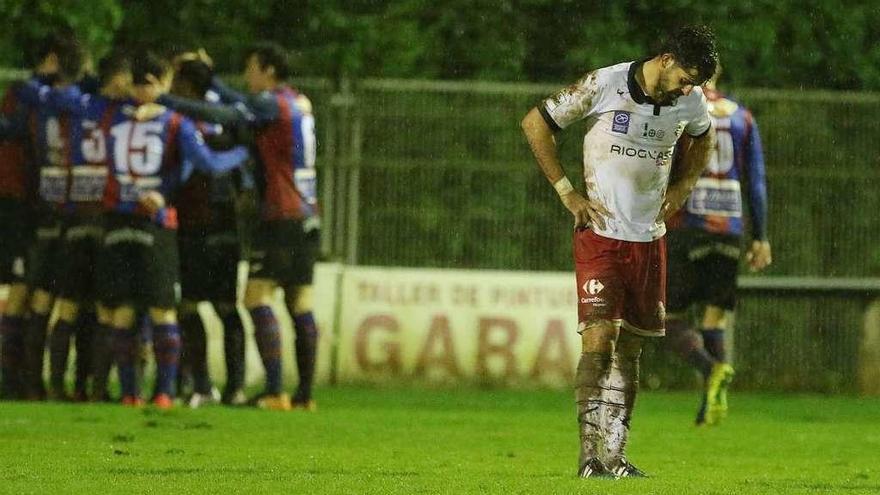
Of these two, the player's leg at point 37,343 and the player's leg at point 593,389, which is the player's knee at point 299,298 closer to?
the player's leg at point 37,343

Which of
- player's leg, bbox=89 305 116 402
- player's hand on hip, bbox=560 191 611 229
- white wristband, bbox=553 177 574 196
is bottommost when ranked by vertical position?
player's leg, bbox=89 305 116 402

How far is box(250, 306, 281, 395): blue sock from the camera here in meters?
15.0

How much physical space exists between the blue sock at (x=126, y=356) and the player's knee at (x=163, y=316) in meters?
0.17

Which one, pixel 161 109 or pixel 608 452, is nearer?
pixel 608 452

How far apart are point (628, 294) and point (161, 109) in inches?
212

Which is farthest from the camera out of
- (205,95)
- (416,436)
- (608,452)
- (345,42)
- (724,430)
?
(345,42)

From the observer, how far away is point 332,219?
1953 cm

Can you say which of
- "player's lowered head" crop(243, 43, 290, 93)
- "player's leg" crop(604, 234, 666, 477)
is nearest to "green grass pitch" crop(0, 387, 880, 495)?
"player's leg" crop(604, 234, 666, 477)

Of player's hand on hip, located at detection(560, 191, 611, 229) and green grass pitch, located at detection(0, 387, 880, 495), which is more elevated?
player's hand on hip, located at detection(560, 191, 611, 229)

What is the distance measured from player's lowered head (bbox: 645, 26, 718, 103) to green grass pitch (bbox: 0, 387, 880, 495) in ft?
5.19

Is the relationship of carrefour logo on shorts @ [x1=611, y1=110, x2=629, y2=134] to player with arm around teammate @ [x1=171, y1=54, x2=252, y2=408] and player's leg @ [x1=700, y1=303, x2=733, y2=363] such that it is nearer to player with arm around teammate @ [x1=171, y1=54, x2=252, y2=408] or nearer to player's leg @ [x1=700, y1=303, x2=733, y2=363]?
player's leg @ [x1=700, y1=303, x2=733, y2=363]

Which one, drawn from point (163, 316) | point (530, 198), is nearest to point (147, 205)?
point (163, 316)

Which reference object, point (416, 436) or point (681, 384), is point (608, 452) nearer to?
point (416, 436)

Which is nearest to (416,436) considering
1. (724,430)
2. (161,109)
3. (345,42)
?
(724,430)
